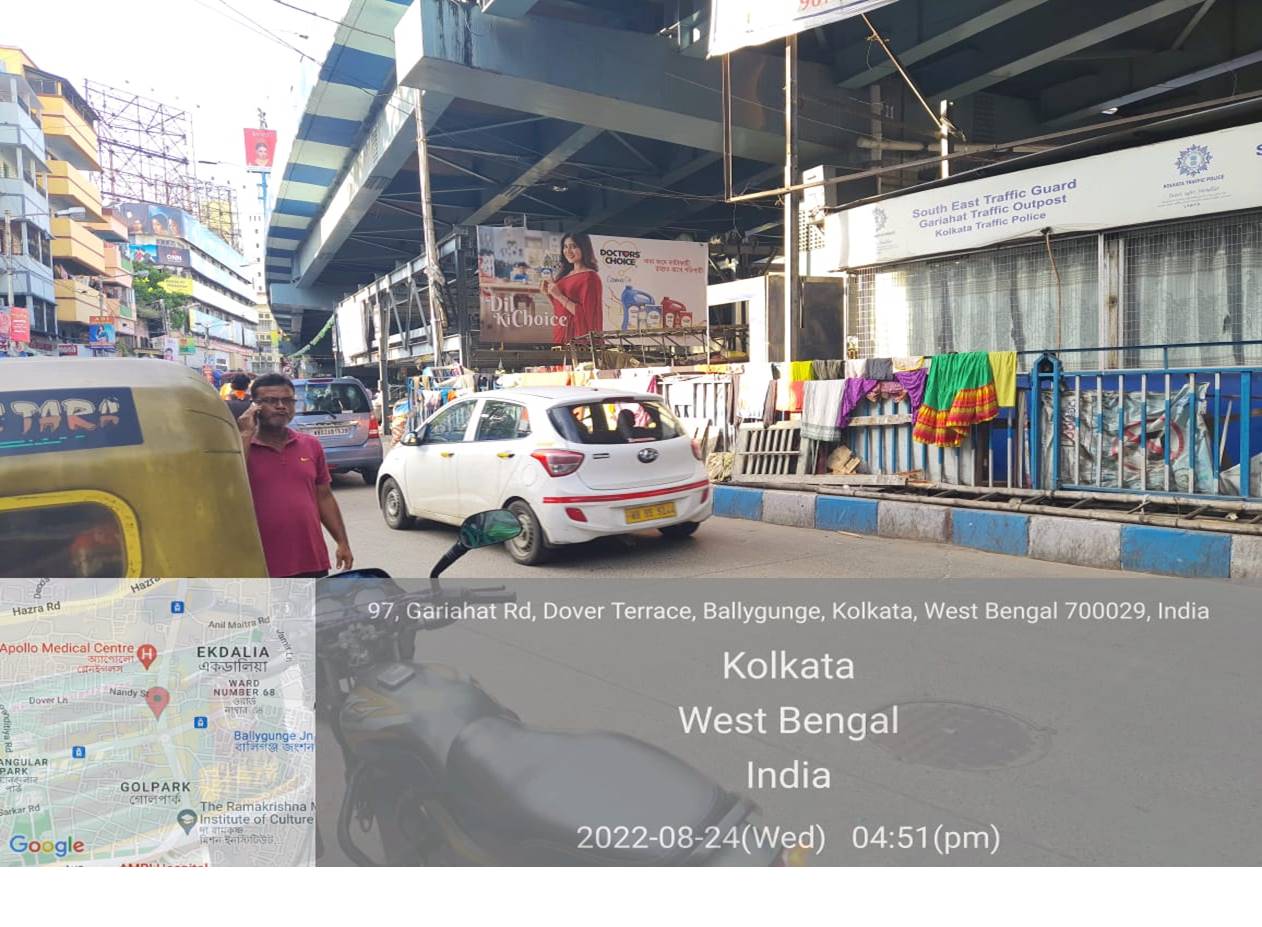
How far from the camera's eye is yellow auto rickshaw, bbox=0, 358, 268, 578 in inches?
70.6

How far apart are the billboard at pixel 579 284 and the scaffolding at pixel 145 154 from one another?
81.9m

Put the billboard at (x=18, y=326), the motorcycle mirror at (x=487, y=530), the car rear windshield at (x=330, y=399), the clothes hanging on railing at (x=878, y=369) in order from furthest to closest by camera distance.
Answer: the billboard at (x=18, y=326) → the car rear windshield at (x=330, y=399) → the clothes hanging on railing at (x=878, y=369) → the motorcycle mirror at (x=487, y=530)

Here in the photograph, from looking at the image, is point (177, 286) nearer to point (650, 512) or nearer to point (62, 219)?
point (62, 219)

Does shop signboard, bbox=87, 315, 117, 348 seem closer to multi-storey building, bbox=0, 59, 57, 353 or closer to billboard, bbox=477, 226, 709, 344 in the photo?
multi-storey building, bbox=0, 59, 57, 353

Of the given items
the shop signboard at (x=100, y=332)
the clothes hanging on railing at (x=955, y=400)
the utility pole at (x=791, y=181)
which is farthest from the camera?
the shop signboard at (x=100, y=332)

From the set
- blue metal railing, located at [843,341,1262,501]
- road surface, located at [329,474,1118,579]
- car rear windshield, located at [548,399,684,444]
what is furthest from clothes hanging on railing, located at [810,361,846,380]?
car rear windshield, located at [548,399,684,444]

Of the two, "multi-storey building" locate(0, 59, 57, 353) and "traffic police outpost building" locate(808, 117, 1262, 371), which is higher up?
"multi-storey building" locate(0, 59, 57, 353)

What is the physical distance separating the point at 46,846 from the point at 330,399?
11.9 m

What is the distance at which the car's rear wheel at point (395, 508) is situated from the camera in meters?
9.09

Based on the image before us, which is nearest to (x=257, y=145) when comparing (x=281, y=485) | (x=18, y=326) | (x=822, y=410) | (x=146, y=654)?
(x=18, y=326)

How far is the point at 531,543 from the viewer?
7027mm

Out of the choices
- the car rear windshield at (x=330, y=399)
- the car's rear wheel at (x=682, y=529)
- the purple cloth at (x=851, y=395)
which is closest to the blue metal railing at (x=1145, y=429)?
the purple cloth at (x=851, y=395)

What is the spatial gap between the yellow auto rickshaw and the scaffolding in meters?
96.7
